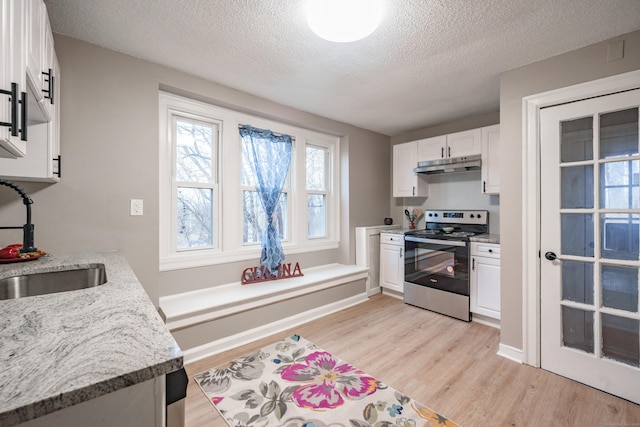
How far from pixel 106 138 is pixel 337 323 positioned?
2.63 metres

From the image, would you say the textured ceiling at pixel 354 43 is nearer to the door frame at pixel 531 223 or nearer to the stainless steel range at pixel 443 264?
the door frame at pixel 531 223

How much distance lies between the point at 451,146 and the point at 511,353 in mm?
2280

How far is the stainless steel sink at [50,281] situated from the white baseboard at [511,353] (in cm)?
291

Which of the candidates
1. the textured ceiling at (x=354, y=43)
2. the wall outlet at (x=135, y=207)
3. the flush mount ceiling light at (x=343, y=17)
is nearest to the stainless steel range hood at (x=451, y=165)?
the textured ceiling at (x=354, y=43)

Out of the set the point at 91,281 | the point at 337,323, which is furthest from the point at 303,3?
the point at 337,323

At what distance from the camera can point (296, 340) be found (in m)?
2.68

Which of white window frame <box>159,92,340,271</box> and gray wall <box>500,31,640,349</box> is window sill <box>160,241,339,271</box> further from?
gray wall <box>500,31,640,349</box>

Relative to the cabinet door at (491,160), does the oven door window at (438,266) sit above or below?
below

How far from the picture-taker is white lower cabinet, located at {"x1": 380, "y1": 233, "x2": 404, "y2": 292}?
12.5ft

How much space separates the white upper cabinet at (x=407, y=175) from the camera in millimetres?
3972

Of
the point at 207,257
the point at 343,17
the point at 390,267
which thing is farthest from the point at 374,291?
the point at 343,17

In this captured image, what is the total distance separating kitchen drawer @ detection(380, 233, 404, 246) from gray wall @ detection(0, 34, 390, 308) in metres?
2.43

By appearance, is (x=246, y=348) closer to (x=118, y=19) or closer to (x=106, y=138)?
(x=106, y=138)

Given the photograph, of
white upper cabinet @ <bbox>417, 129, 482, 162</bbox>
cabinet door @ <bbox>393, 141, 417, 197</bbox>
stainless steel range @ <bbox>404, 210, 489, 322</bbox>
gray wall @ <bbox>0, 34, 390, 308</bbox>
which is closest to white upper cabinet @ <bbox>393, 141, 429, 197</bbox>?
cabinet door @ <bbox>393, 141, 417, 197</bbox>
